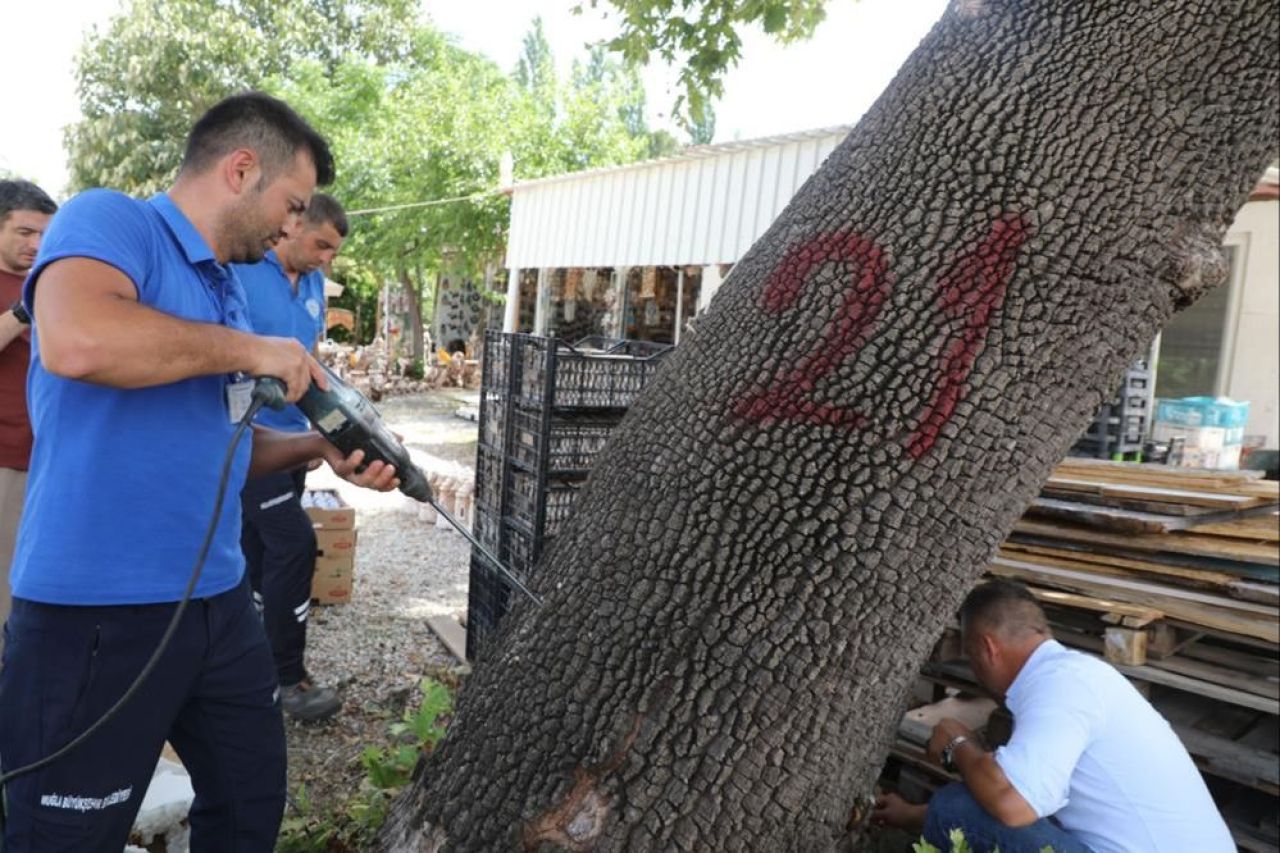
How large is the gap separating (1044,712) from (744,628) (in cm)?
120

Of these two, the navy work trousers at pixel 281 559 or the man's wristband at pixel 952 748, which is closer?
the man's wristband at pixel 952 748

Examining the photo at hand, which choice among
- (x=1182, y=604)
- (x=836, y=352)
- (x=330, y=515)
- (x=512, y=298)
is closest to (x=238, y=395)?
(x=836, y=352)

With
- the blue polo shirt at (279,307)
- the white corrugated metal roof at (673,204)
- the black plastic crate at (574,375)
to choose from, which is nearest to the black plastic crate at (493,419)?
the black plastic crate at (574,375)

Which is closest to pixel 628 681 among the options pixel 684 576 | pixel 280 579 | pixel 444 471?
pixel 684 576

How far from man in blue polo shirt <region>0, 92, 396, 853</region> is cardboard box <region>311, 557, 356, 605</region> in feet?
11.8

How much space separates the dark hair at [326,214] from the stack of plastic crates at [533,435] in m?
0.87

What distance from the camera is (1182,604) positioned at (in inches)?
140

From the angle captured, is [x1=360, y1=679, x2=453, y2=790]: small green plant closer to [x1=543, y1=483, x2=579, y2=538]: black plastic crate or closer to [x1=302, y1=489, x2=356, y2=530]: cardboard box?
[x1=543, y1=483, x2=579, y2=538]: black plastic crate

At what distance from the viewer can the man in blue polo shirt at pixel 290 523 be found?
13.0 ft

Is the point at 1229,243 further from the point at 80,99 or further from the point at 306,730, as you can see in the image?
the point at 80,99

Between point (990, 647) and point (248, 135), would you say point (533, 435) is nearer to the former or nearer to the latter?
point (990, 647)

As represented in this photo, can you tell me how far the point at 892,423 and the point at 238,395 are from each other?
1451 millimetres

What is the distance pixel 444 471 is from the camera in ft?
28.1

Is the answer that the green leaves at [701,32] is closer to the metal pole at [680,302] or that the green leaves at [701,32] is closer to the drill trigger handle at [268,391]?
the drill trigger handle at [268,391]
